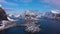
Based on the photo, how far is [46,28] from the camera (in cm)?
161

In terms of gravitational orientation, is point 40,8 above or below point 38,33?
above

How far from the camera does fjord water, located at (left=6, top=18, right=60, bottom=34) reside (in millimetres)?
1599

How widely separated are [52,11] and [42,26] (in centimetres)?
28

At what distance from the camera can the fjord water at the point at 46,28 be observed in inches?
62.9

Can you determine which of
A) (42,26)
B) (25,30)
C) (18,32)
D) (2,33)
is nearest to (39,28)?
(42,26)

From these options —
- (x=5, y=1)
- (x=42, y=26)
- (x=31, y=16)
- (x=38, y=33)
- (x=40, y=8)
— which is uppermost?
(x=5, y=1)

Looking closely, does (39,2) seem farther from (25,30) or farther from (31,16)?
(25,30)

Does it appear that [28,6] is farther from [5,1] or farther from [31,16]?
[5,1]

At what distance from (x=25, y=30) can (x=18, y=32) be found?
112mm

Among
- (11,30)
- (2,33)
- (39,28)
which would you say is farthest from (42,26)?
(2,33)

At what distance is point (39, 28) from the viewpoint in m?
1.60

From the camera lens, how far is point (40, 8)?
1631mm

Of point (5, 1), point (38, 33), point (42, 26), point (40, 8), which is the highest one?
point (5, 1)

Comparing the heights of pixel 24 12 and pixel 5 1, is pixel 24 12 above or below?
below
